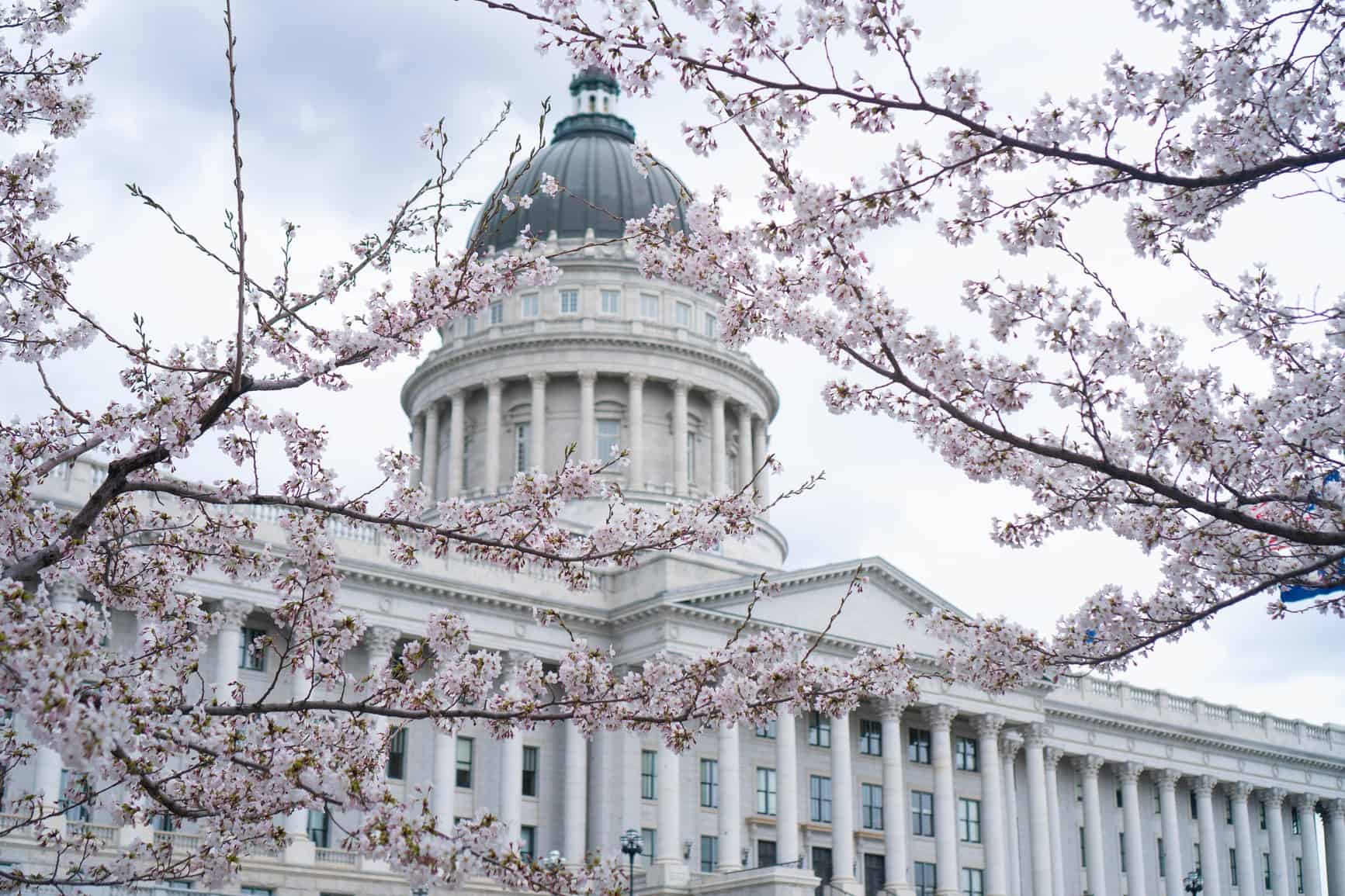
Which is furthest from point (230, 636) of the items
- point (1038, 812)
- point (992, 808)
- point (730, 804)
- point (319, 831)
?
point (1038, 812)

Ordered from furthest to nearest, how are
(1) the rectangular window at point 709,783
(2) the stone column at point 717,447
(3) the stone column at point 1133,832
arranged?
(2) the stone column at point 717,447, (3) the stone column at point 1133,832, (1) the rectangular window at point 709,783

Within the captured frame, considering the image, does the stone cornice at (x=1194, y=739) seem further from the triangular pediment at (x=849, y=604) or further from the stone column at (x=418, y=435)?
the stone column at (x=418, y=435)

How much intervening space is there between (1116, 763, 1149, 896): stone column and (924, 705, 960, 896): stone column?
13859 mm

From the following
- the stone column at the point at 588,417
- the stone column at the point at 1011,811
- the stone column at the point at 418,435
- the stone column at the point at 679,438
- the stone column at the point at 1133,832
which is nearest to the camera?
the stone column at the point at 1011,811

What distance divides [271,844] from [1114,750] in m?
70.2

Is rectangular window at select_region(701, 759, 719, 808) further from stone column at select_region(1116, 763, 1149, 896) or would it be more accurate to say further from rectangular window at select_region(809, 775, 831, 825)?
stone column at select_region(1116, 763, 1149, 896)

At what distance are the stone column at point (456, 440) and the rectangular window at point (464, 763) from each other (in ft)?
71.2

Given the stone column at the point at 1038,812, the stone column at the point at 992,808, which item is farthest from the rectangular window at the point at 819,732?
the stone column at the point at 1038,812

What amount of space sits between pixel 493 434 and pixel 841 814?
26.9 meters

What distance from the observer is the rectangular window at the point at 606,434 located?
263ft

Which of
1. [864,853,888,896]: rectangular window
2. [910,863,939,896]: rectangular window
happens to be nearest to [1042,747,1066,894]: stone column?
[910,863,939,896]: rectangular window

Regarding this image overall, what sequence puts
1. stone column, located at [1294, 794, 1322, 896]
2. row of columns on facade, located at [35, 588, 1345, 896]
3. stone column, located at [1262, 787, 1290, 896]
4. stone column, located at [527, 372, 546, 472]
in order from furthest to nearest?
stone column, located at [1294, 794, 1322, 896] → stone column, located at [1262, 787, 1290, 896] → stone column, located at [527, 372, 546, 472] → row of columns on facade, located at [35, 588, 1345, 896]

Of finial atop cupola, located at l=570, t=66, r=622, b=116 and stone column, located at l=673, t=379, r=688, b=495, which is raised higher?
finial atop cupola, located at l=570, t=66, r=622, b=116

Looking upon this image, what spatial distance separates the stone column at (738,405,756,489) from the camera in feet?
275
